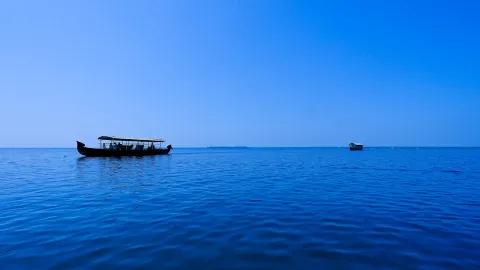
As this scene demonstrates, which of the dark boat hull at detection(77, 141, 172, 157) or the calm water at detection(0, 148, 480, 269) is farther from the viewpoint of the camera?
the dark boat hull at detection(77, 141, 172, 157)

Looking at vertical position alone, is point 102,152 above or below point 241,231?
above

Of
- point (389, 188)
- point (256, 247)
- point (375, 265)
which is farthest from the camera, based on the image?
point (389, 188)

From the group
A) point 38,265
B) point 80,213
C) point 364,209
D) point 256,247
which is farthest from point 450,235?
point 80,213

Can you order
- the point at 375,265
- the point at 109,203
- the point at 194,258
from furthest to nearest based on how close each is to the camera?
the point at 109,203, the point at 194,258, the point at 375,265

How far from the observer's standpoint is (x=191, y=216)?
1162cm

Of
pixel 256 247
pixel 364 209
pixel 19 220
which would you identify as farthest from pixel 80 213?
pixel 364 209

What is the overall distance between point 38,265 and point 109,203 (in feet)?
26.7

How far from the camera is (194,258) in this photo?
23.1ft

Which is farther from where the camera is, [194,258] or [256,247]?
[256,247]

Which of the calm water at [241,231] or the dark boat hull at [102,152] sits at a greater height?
the dark boat hull at [102,152]

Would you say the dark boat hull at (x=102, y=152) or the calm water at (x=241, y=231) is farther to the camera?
the dark boat hull at (x=102, y=152)

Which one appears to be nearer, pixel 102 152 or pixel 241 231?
pixel 241 231

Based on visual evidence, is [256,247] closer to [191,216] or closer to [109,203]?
[191,216]

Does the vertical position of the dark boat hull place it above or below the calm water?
above
